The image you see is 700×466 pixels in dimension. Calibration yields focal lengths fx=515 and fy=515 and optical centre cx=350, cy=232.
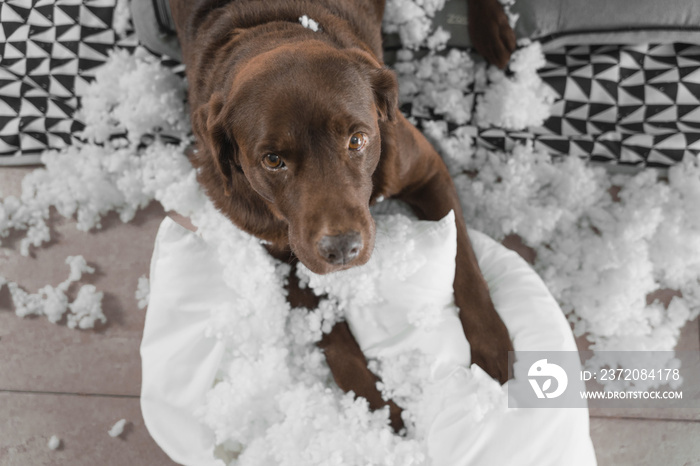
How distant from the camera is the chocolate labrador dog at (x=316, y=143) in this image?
1.10 m

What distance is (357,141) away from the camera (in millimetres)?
1167

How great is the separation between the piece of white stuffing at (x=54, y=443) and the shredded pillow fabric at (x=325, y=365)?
0.53m

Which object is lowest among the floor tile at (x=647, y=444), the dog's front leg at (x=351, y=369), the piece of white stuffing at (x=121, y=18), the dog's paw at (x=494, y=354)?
the floor tile at (x=647, y=444)

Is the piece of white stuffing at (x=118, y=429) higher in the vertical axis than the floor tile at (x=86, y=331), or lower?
lower

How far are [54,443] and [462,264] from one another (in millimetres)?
1559

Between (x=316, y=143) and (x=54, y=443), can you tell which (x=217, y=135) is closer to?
(x=316, y=143)

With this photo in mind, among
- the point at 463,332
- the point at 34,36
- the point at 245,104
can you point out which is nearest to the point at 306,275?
the point at 463,332

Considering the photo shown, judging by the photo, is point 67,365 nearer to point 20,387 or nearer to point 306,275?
point 20,387

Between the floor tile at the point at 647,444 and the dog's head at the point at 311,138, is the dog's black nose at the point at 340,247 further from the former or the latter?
the floor tile at the point at 647,444

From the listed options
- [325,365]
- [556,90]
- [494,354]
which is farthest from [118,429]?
[556,90]

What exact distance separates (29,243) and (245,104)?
1.35 m

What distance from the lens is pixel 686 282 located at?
1.78 meters

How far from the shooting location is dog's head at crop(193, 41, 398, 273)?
1.09 metres

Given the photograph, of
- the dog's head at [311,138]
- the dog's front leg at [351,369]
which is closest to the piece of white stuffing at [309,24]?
the dog's head at [311,138]
